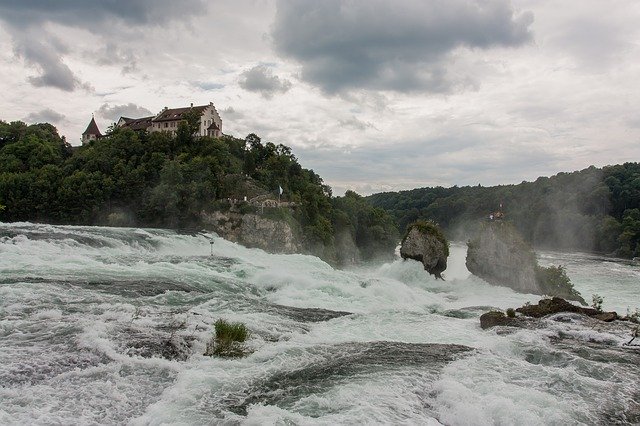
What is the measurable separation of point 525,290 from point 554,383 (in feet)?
81.8

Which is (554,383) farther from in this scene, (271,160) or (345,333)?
(271,160)

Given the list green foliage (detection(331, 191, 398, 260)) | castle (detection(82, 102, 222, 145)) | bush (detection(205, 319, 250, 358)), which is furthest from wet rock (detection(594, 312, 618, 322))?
castle (detection(82, 102, 222, 145))

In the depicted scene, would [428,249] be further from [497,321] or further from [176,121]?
[176,121]

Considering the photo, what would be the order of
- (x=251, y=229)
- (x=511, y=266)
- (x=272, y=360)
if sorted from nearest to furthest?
(x=272, y=360) < (x=511, y=266) < (x=251, y=229)

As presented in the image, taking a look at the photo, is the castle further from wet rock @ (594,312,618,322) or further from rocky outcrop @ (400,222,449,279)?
wet rock @ (594,312,618,322)

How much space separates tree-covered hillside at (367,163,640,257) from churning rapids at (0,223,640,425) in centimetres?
8331

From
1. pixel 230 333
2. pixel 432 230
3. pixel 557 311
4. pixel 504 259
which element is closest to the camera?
pixel 230 333

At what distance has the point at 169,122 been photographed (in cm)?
8244

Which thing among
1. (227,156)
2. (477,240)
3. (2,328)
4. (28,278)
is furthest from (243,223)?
(2,328)

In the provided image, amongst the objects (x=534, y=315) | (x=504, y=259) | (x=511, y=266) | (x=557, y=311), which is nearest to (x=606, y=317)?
(x=557, y=311)

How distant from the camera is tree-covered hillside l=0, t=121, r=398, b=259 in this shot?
5509cm

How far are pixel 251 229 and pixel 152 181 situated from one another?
15723mm

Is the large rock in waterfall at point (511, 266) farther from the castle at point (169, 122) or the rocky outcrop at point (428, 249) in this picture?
the castle at point (169, 122)

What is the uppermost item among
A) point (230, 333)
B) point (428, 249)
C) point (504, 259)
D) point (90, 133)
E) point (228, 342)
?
point (90, 133)
